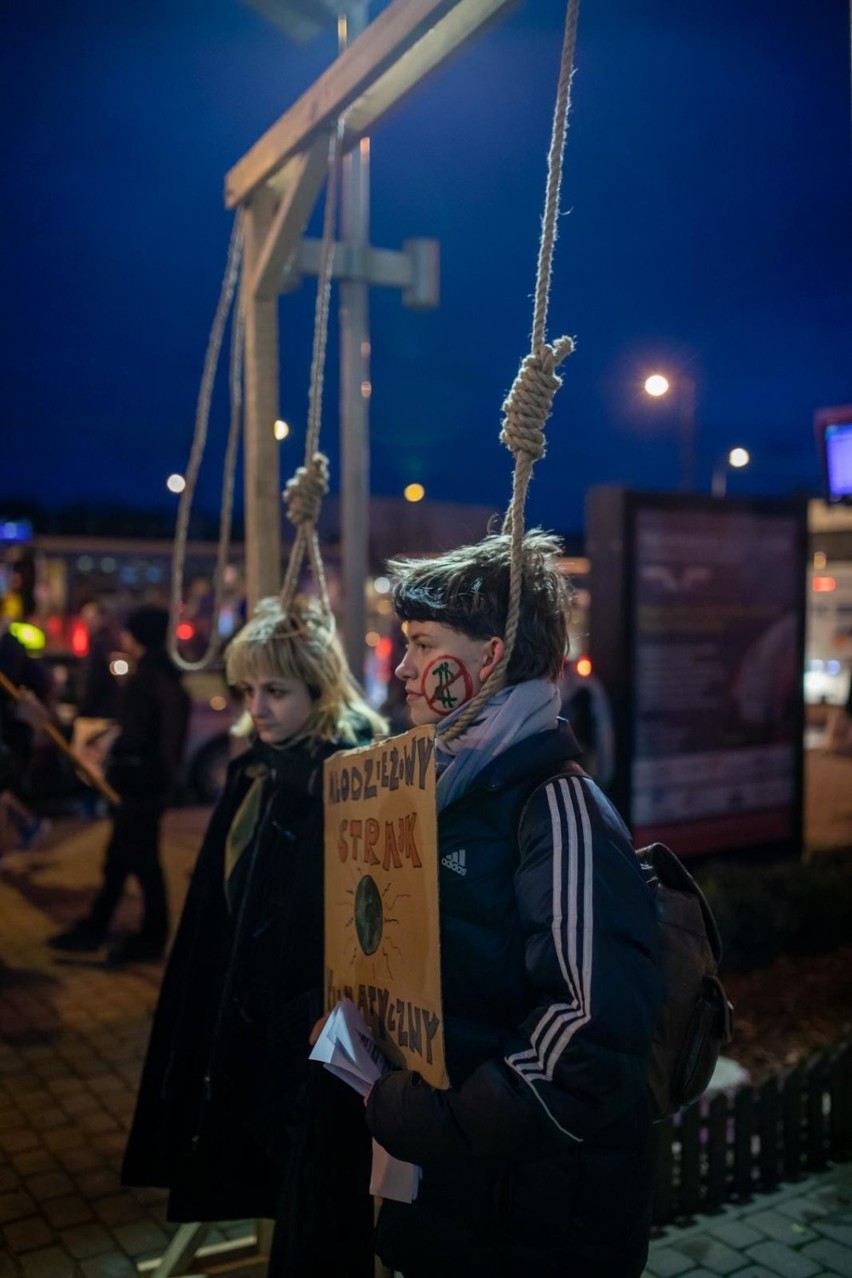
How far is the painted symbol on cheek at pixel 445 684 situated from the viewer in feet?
5.84

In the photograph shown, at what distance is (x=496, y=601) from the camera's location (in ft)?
5.84

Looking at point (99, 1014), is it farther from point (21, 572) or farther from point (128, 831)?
point (21, 572)

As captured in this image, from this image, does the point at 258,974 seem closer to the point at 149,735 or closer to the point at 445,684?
the point at 445,684

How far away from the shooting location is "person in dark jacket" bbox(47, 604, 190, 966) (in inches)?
237

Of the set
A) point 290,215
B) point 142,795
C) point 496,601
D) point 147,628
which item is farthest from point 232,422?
point 142,795

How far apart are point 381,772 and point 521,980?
0.42 meters

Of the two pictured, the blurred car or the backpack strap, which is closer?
the backpack strap

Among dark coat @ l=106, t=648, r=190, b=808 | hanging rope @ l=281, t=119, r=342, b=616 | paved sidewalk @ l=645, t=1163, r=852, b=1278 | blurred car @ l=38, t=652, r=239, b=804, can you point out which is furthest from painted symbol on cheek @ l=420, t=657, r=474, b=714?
blurred car @ l=38, t=652, r=239, b=804

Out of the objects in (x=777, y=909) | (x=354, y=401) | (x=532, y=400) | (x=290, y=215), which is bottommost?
(x=777, y=909)

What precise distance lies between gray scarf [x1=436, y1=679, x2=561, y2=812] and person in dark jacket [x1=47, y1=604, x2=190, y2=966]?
4.63 meters

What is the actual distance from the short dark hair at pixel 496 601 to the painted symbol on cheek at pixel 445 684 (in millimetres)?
63

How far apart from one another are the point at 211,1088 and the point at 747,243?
335 inches

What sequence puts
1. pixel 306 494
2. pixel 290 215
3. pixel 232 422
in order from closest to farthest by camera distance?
pixel 306 494 → pixel 290 215 → pixel 232 422

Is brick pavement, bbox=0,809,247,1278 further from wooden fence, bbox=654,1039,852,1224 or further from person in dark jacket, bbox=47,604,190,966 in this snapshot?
wooden fence, bbox=654,1039,852,1224
